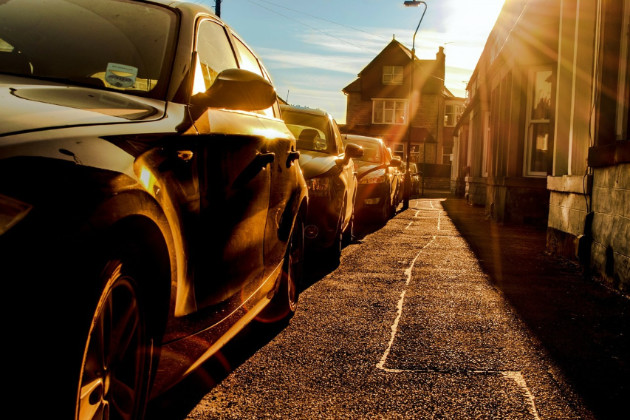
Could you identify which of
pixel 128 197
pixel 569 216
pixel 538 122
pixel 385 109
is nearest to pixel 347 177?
pixel 569 216

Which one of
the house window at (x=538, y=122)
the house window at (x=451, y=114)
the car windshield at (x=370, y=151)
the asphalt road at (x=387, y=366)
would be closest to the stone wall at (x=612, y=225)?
the asphalt road at (x=387, y=366)

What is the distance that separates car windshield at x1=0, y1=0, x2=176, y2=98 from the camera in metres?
2.83

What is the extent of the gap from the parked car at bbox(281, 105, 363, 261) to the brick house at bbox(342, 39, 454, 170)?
44.3m

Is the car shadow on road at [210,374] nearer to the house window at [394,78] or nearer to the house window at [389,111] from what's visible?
the house window at [389,111]

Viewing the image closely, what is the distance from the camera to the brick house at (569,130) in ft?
22.1

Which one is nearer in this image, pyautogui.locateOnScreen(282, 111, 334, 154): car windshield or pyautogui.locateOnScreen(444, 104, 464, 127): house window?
pyautogui.locateOnScreen(282, 111, 334, 154): car windshield

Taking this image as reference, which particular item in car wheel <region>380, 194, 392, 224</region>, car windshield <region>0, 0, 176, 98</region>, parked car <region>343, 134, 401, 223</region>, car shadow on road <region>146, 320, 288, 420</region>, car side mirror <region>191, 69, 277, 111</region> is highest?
car windshield <region>0, 0, 176, 98</region>

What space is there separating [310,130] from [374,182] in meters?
6.05

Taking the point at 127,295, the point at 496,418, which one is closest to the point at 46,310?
the point at 127,295

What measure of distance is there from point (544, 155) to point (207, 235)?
13230 mm

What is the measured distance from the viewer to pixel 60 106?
6.84 ft

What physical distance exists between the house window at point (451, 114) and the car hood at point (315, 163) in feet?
168

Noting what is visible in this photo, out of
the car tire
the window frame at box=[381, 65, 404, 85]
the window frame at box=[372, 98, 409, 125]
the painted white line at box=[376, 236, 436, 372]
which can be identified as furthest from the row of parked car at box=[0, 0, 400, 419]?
the window frame at box=[381, 65, 404, 85]

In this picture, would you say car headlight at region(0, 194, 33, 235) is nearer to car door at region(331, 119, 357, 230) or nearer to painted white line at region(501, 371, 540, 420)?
painted white line at region(501, 371, 540, 420)
